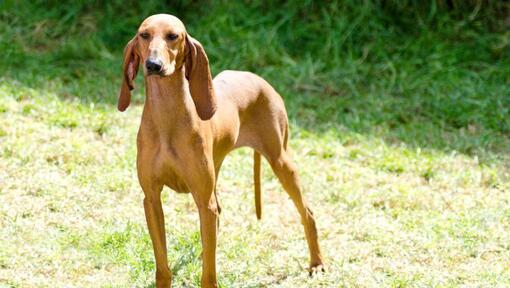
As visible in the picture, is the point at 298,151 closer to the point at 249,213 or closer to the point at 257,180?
the point at 249,213

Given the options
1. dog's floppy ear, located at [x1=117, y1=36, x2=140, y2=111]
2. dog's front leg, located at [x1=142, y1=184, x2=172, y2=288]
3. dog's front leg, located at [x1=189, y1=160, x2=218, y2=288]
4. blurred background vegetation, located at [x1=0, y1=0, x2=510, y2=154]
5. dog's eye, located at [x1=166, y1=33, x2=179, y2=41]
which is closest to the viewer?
dog's eye, located at [x1=166, y1=33, x2=179, y2=41]

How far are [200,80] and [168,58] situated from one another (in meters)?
0.31

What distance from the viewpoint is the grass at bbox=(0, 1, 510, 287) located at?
18.6 ft

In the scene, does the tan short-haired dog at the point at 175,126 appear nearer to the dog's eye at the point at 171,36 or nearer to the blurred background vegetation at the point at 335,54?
the dog's eye at the point at 171,36

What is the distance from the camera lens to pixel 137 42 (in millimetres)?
4594

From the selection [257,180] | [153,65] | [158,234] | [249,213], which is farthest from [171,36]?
[249,213]

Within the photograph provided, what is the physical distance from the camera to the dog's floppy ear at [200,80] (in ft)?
15.5

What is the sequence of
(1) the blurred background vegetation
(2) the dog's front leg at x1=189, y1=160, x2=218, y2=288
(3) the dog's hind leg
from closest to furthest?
(2) the dog's front leg at x1=189, y1=160, x2=218, y2=288 < (3) the dog's hind leg < (1) the blurred background vegetation

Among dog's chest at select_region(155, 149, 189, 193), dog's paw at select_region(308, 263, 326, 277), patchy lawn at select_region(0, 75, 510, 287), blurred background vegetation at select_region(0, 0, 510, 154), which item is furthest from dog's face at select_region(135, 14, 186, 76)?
blurred background vegetation at select_region(0, 0, 510, 154)

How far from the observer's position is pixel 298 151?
24.7 feet

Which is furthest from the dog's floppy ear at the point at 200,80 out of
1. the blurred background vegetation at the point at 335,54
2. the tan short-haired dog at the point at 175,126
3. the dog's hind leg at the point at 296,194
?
the blurred background vegetation at the point at 335,54

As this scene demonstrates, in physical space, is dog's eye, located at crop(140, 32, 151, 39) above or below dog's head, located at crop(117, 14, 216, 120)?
above

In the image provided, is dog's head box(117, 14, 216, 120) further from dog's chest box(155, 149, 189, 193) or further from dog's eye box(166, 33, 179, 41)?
dog's chest box(155, 149, 189, 193)

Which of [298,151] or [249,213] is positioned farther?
[298,151]
